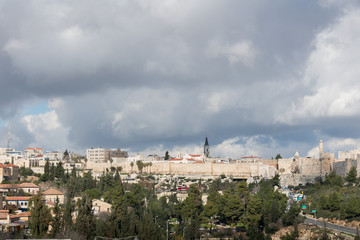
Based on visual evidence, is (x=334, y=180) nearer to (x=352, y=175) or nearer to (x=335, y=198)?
(x=352, y=175)

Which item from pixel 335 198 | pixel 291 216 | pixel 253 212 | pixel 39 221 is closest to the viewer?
pixel 39 221

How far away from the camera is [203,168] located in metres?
117

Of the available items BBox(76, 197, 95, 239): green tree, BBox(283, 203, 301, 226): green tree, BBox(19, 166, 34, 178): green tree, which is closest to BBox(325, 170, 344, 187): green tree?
BBox(283, 203, 301, 226): green tree

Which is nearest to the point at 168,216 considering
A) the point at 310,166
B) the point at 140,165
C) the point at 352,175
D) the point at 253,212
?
the point at 253,212

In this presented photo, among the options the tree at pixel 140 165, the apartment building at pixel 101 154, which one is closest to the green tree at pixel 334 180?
the tree at pixel 140 165

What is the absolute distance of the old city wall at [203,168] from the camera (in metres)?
109

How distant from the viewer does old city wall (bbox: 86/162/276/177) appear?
357 feet

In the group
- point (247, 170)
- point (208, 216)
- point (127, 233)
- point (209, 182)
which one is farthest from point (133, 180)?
point (127, 233)

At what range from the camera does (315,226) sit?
59219 millimetres

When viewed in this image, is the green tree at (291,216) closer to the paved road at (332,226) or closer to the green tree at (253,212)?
the paved road at (332,226)

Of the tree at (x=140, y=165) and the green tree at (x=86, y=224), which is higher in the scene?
the tree at (x=140, y=165)

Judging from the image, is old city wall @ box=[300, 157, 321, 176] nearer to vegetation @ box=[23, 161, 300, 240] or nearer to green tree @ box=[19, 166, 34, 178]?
vegetation @ box=[23, 161, 300, 240]

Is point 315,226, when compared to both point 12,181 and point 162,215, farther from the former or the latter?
point 12,181

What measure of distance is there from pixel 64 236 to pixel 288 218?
30.7 metres
